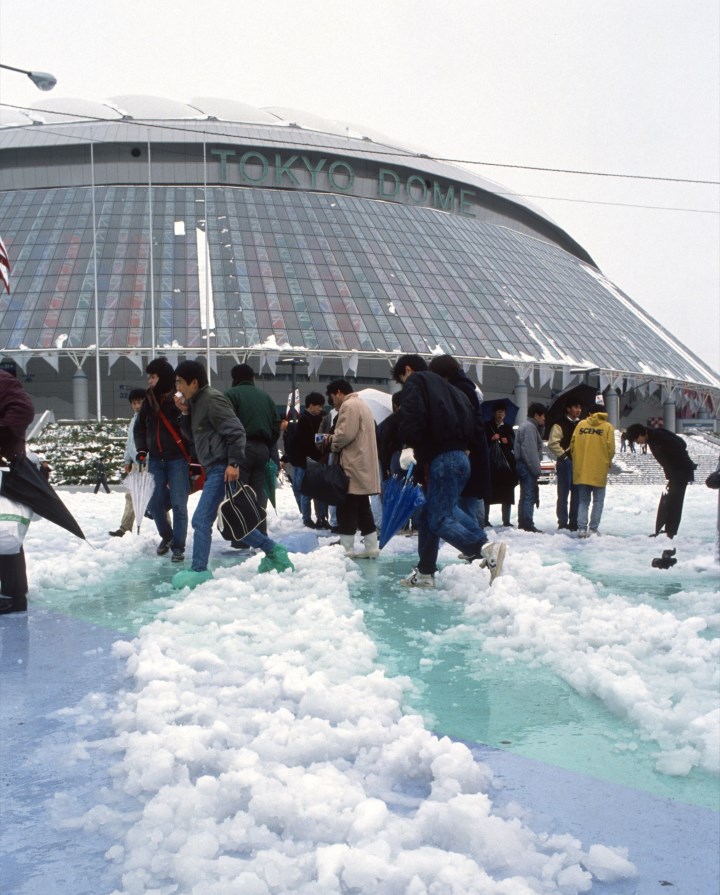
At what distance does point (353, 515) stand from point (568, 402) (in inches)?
173

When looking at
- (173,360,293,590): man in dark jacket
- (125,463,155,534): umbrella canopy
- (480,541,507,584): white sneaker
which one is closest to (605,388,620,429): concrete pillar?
(125,463,155,534): umbrella canopy

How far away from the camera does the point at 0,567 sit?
5676 millimetres

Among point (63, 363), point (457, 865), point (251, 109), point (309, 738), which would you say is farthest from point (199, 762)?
point (251, 109)

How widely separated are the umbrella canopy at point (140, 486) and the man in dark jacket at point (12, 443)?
2.36 m

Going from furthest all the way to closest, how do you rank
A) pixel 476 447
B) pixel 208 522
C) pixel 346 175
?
1. pixel 346 175
2. pixel 476 447
3. pixel 208 522

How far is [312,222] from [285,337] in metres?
9.68

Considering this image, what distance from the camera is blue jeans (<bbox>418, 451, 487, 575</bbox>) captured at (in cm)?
620

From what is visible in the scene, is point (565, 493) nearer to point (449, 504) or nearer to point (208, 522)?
point (449, 504)

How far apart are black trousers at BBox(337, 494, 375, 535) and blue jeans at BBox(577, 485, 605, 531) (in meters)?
3.31

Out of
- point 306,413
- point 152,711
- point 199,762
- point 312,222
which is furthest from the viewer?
point 312,222

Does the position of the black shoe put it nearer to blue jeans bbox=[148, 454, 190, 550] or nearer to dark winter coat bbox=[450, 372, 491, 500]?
blue jeans bbox=[148, 454, 190, 550]

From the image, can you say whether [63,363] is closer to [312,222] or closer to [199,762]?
[312,222]

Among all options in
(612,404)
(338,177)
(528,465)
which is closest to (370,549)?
(528,465)

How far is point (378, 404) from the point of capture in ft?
32.0
